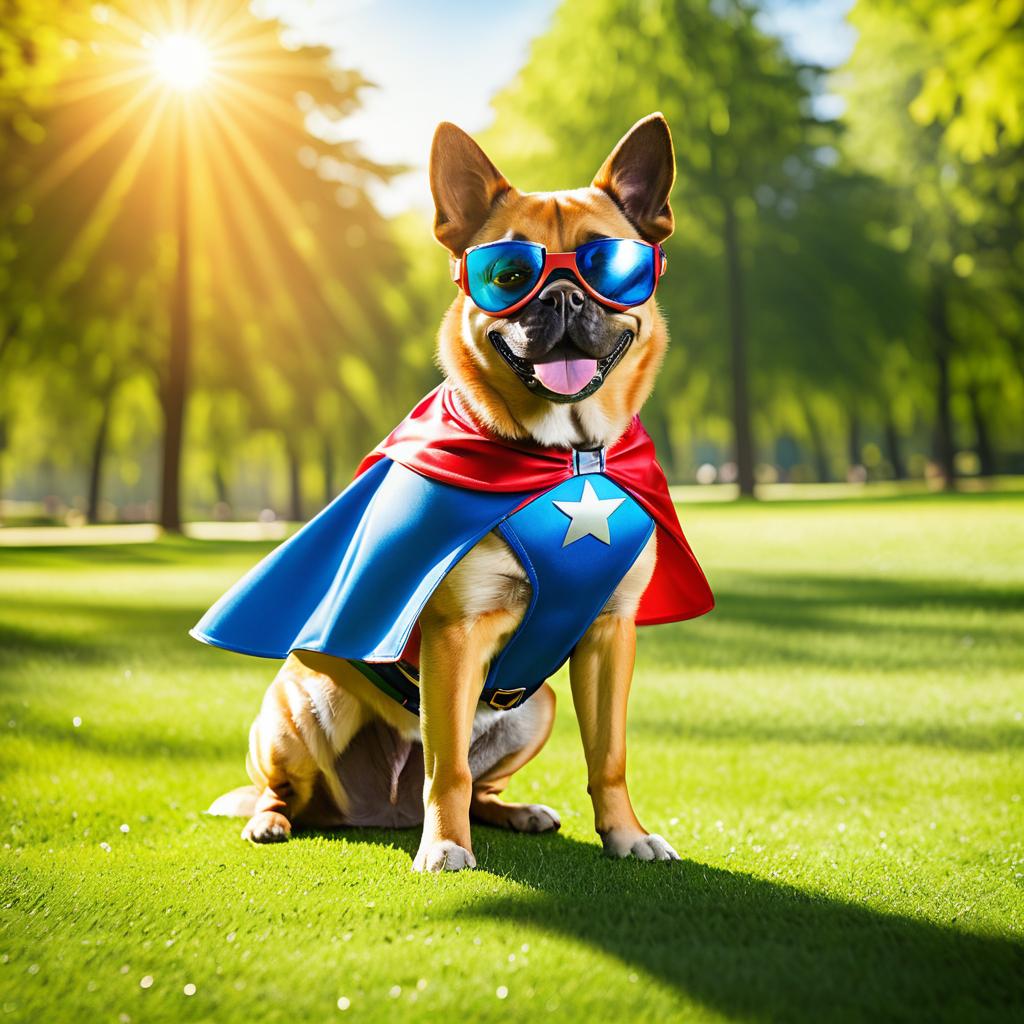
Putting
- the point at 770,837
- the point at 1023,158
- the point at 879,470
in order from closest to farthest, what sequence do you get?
the point at 770,837 → the point at 1023,158 → the point at 879,470

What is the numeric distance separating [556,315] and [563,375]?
0.19 metres

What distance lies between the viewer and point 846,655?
8.97 meters

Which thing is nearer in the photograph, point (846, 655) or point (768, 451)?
point (846, 655)

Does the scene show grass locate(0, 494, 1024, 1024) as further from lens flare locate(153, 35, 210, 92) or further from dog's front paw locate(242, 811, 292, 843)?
lens flare locate(153, 35, 210, 92)

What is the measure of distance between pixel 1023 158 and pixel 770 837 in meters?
27.5

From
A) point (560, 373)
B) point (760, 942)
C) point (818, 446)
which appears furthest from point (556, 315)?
point (818, 446)

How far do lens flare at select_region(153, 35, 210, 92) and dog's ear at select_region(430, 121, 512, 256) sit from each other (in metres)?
22.1

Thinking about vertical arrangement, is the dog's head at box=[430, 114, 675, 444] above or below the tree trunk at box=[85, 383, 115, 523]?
below

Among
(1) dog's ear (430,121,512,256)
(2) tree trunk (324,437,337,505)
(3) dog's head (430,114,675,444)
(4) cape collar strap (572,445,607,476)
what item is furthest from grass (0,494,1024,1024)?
(2) tree trunk (324,437,337,505)

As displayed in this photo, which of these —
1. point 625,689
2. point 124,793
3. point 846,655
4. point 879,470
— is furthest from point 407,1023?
point 879,470

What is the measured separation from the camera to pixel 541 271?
3.49m

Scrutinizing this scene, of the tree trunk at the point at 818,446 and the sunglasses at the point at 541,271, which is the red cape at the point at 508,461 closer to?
the sunglasses at the point at 541,271

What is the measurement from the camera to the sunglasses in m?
3.48

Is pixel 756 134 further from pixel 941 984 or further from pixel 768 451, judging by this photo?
pixel 768 451
